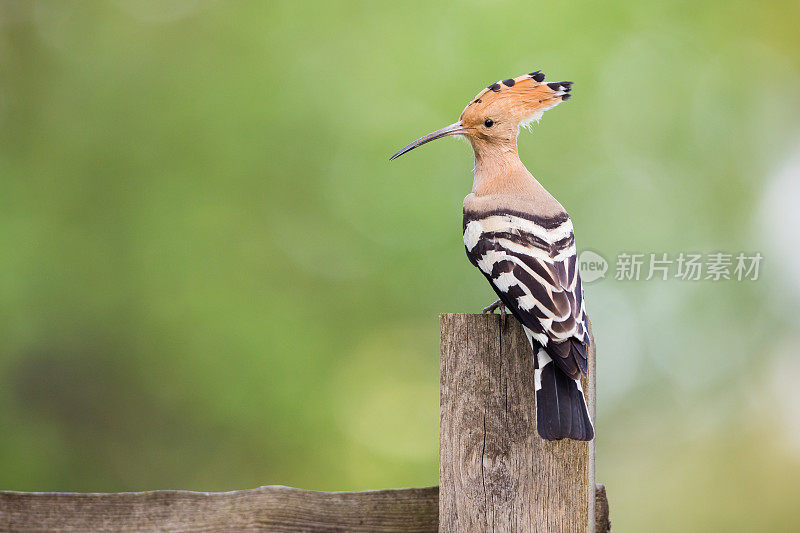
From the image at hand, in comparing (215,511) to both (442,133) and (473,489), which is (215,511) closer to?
(473,489)

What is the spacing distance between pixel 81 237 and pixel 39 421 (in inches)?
42.9

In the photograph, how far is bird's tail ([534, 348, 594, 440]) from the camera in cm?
130

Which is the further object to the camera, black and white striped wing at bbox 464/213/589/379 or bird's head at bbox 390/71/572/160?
bird's head at bbox 390/71/572/160

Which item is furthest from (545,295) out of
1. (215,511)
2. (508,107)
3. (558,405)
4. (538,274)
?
(215,511)

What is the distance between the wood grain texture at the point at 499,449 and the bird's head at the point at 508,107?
67cm

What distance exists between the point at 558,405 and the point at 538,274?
1.10ft

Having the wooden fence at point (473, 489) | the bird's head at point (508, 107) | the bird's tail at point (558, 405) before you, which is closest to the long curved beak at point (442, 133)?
the bird's head at point (508, 107)

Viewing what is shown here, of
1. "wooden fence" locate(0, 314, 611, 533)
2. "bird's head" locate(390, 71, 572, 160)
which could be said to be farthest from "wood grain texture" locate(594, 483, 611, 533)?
"bird's head" locate(390, 71, 572, 160)

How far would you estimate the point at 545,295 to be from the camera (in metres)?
1.49

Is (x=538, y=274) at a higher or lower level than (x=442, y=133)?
lower

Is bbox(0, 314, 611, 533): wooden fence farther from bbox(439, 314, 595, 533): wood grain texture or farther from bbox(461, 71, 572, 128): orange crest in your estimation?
bbox(461, 71, 572, 128): orange crest

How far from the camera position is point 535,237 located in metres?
1.63

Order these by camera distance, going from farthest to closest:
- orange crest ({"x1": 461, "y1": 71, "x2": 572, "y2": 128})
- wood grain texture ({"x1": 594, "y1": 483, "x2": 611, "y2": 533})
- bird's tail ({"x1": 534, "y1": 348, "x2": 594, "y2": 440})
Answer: orange crest ({"x1": 461, "y1": 71, "x2": 572, "y2": 128}), wood grain texture ({"x1": 594, "y1": 483, "x2": 611, "y2": 533}), bird's tail ({"x1": 534, "y1": 348, "x2": 594, "y2": 440})

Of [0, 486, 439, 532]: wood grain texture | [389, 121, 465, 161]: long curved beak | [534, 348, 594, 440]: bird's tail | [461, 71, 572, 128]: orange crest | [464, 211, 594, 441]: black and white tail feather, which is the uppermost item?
[461, 71, 572, 128]: orange crest
